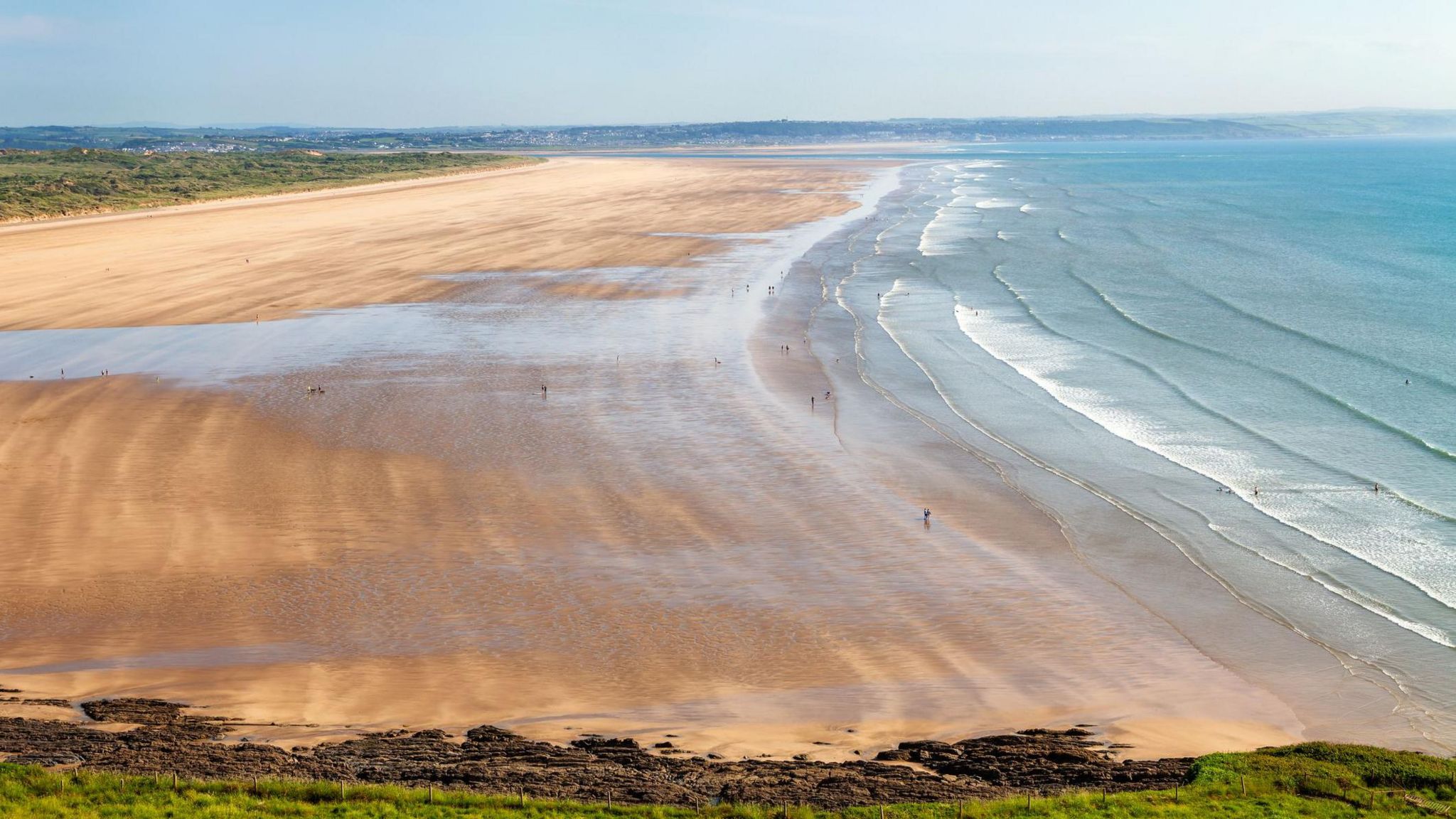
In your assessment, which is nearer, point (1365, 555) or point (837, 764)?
point (837, 764)

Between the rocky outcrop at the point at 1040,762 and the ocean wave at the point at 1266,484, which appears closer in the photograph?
the rocky outcrop at the point at 1040,762

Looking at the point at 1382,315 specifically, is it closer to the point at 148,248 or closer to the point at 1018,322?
the point at 1018,322

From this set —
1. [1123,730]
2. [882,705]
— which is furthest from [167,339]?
[1123,730]

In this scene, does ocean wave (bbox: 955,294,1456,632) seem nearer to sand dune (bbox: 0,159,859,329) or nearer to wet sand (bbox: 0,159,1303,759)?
wet sand (bbox: 0,159,1303,759)

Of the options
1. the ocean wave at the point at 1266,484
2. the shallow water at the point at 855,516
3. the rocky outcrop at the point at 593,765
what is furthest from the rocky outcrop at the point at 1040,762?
the ocean wave at the point at 1266,484

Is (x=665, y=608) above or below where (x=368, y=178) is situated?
below

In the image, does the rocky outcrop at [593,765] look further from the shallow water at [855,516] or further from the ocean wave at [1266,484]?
the ocean wave at [1266,484]

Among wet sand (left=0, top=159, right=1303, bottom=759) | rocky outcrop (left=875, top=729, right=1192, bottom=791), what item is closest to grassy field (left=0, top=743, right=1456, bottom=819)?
rocky outcrop (left=875, top=729, right=1192, bottom=791)
